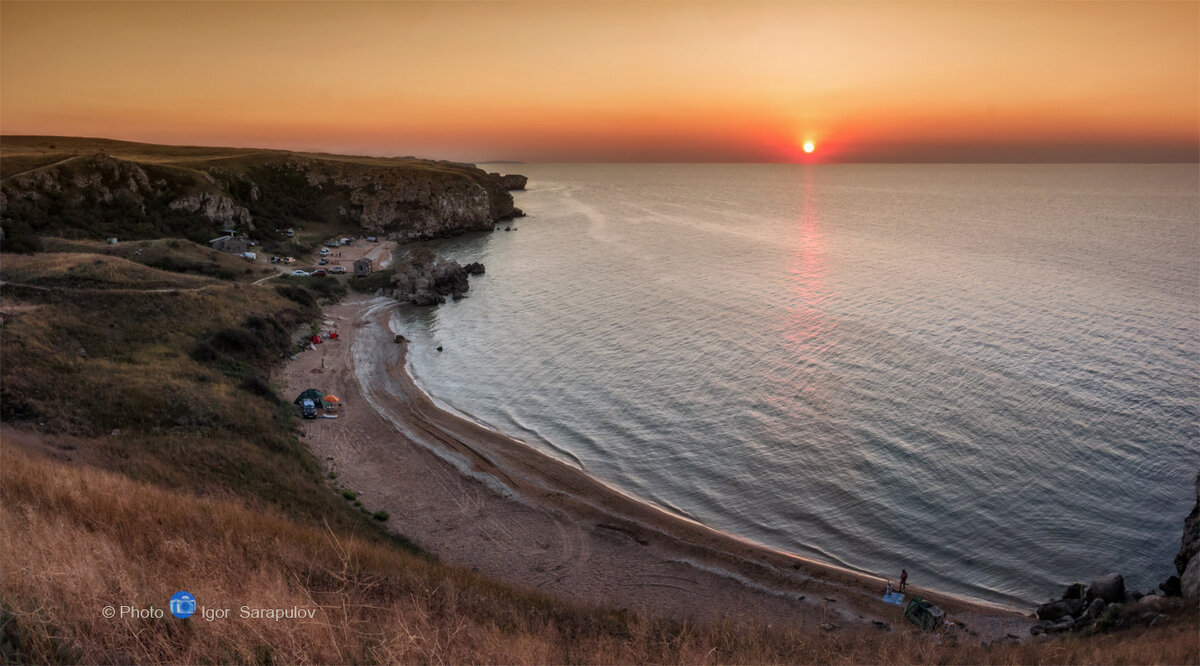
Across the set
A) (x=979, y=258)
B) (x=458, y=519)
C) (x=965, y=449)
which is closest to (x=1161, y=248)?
(x=979, y=258)

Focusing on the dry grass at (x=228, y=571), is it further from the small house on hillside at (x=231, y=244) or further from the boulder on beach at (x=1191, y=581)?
the small house on hillside at (x=231, y=244)

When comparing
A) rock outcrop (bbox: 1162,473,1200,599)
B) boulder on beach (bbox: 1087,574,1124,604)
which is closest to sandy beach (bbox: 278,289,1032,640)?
boulder on beach (bbox: 1087,574,1124,604)

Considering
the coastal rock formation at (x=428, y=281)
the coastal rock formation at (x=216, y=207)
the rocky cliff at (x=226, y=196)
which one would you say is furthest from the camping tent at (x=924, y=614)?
the coastal rock formation at (x=216, y=207)

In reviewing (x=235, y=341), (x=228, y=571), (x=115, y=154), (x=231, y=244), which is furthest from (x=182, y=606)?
(x=115, y=154)

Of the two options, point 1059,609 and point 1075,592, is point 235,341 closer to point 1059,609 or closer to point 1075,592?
Answer: point 1059,609

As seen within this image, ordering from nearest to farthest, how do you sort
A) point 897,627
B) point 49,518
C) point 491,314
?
point 49,518
point 897,627
point 491,314

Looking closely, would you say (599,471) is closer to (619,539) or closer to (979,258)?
(619,539)
